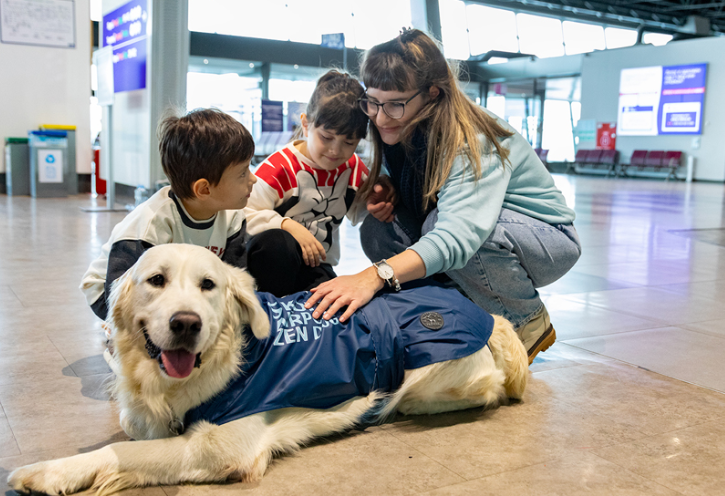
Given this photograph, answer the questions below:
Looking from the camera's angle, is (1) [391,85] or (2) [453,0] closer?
(1) [391,85]

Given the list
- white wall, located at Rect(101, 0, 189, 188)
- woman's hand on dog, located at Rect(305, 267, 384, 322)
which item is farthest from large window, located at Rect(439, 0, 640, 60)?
woman's hand on dog, located at Rect(305, 267, 384, 322)

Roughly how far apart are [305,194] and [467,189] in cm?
76

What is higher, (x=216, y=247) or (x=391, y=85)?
(x=391, y=85)

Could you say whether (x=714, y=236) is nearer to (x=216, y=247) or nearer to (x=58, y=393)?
(x=216, y=247)

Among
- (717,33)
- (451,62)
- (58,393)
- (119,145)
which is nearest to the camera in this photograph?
(58,393)

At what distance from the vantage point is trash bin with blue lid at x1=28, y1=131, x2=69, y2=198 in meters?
9.60

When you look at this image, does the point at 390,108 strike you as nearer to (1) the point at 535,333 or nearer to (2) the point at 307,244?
(2) the point at 307,244

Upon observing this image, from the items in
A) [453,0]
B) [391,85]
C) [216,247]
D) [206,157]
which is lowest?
[216,247]

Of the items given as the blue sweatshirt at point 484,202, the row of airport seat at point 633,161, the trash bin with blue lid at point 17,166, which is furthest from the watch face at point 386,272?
the row of airport seat at point 633,161

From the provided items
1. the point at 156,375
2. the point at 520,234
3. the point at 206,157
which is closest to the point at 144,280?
the point at 156,375

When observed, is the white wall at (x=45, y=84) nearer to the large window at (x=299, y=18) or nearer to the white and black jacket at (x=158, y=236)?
the white and black jacket at (x=158, y=236)

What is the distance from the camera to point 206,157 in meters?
2.09

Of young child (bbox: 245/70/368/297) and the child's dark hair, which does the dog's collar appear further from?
the child's dark hair

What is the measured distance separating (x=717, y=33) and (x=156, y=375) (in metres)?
32.0
